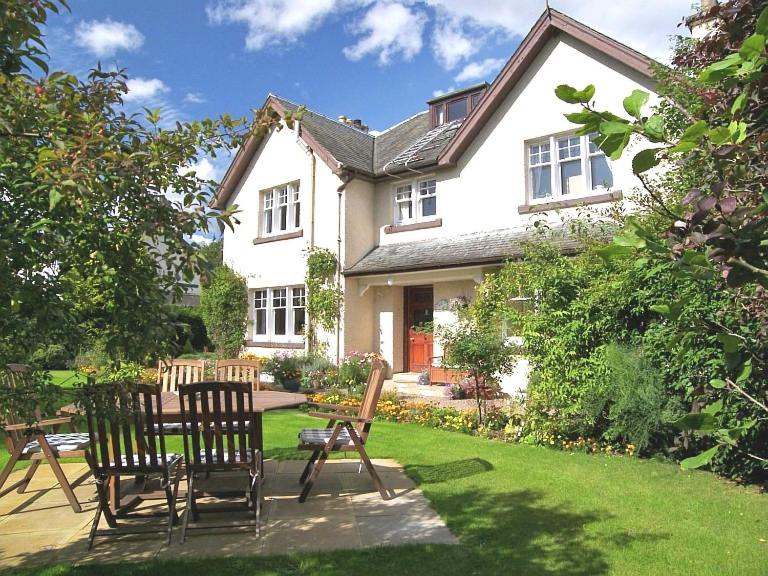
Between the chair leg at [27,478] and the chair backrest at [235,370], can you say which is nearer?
the chair leg at [27,478]

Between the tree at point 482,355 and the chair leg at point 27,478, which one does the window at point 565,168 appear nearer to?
the tree at point 482,355

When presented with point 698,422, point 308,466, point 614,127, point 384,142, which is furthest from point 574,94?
point 384,142

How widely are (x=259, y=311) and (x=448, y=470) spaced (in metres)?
13.0

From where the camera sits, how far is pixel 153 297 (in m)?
3.03

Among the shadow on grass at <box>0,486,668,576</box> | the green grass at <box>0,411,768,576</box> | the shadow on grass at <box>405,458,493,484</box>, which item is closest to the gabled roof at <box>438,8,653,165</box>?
the green grass at <box>0,411,768,576</box>

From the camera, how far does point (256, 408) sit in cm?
546

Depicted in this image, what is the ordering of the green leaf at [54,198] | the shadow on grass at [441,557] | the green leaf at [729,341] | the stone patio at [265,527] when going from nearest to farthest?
the green leaf at [729,341], the green leaf at [54,198], the shadow on grass at [441,557], the stone patio at [265,527]

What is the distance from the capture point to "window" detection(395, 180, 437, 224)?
15315mm

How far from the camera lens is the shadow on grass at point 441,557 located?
3.77 m

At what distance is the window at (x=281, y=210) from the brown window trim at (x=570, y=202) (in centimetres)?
730

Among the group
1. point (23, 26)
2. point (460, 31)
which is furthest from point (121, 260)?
point (460, 31)

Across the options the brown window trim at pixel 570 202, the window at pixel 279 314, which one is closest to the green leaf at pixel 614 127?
the brown window trim at pixel 570 202

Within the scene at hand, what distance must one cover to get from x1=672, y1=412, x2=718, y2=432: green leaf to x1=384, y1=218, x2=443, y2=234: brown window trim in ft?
44.4

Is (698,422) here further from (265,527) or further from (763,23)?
(265,527)
